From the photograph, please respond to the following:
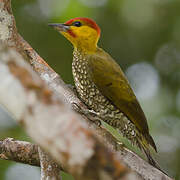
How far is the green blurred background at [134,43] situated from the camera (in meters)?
4.04

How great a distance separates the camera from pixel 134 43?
15.4 ft

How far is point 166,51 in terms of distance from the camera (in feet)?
16.0

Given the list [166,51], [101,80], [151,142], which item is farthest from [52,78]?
[166,51]

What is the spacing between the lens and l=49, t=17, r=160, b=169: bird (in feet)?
11.4

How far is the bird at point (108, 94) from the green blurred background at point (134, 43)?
52 cm

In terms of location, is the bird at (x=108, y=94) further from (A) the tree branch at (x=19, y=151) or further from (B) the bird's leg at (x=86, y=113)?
(A) the tree branch at (x=19, y=151)

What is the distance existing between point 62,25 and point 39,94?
225cm

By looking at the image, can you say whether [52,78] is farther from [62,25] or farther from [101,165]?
[101,165]

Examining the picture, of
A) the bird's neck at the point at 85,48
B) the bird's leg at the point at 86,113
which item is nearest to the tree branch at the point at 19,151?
the bird's leg at the point at 86,113

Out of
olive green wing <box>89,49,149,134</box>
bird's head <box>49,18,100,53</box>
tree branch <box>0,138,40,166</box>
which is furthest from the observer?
bird's head <box>49,18,100,53</box>

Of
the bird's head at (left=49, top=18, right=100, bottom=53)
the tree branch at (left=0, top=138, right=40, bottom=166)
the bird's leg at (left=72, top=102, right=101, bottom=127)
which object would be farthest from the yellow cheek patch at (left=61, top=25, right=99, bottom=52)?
the tree branch at (left=0, top=138, right=40, bottom=166)

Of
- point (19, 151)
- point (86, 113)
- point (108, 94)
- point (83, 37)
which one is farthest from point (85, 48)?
point (19, 151)

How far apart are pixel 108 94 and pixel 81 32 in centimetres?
63

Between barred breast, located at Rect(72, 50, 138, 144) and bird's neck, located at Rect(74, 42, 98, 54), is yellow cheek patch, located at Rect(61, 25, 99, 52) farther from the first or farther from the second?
barred breast, located at Rect(72, 50, 138, 144)
